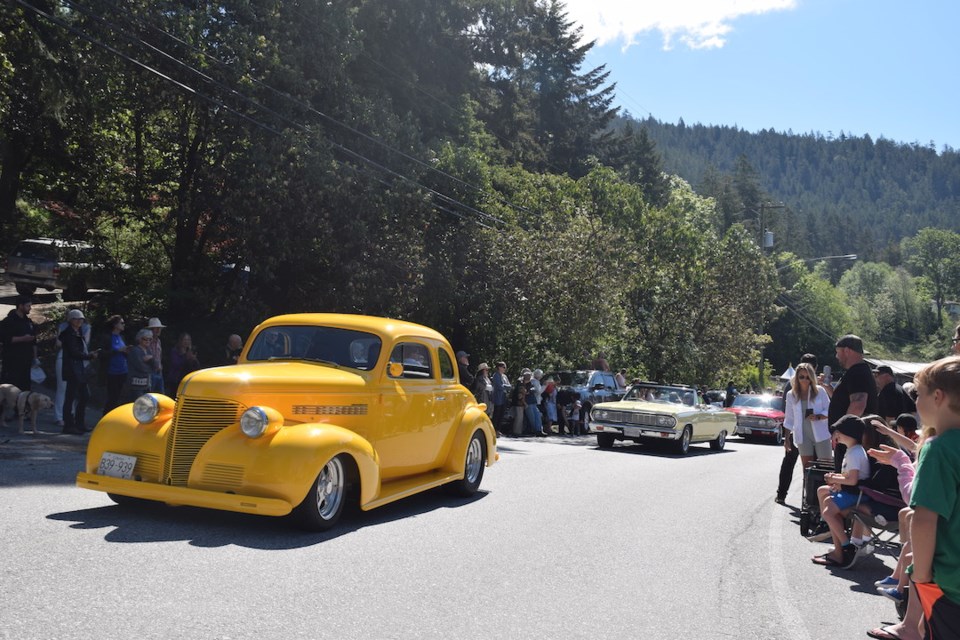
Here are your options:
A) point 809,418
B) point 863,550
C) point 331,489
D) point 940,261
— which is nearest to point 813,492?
point 863,550

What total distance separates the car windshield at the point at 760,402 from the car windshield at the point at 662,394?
32.5ft

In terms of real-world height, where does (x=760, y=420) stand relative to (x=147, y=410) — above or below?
below

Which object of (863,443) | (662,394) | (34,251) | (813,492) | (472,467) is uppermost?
(34,251)

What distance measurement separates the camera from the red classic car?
2900 cm

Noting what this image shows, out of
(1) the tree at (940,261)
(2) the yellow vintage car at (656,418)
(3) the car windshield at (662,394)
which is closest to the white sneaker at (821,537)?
(2) the yellow vintage car at (656,418)

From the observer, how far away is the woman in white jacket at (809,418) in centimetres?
1107

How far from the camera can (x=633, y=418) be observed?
64.4ft

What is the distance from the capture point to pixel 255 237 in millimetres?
21734

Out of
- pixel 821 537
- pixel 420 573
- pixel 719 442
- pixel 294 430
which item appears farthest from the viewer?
pixel 719 442

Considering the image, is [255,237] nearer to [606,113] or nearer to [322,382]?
[322,382]

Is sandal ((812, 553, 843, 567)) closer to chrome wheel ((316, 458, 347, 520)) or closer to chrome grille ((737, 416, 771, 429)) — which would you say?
chrome wheel ((316, 458, 347, 520))

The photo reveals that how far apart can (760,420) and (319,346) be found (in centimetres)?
2286

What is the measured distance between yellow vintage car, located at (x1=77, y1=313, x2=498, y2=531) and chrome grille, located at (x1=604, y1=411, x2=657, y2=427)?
9.93 metres

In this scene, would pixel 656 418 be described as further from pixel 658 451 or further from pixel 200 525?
pixel 200 525
